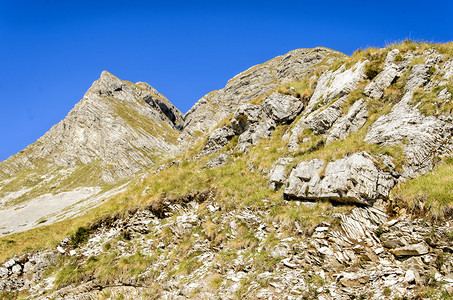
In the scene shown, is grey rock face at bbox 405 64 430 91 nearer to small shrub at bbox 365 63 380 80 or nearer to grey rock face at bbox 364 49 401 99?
grey rock face at bbox 364 49 401 99

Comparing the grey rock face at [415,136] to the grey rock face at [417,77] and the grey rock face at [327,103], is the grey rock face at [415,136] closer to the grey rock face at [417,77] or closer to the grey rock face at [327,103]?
the grey rock face at [417,77]

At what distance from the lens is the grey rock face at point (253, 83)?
11338cm

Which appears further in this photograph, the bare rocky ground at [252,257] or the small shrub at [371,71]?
the small shrub at [371,71]

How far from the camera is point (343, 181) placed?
11969mm

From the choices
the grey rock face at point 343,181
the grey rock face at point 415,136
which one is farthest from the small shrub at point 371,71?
the grey rock face at point 343,181

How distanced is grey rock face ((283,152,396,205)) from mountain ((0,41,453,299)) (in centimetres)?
6

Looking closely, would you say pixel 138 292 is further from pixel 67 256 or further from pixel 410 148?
pixel 410 148

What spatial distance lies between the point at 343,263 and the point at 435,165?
269 inches

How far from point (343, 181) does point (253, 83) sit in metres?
125

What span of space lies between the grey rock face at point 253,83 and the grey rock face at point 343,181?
94959 millimetres

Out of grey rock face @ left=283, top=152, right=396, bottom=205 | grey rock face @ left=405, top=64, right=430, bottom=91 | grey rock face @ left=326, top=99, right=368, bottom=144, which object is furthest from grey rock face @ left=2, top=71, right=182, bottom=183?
grey rock face @ left=405, top=64, right=430, bottom=91

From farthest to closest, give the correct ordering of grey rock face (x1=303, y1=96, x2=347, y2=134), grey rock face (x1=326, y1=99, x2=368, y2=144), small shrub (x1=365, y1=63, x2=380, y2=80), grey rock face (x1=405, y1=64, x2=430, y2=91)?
small shrub (x1=365, y1=63, x2=380, y2=80) → grey rock face (x1=303, y1=96, x2=347, y2=134) → grey rock face (x1=326, y1=99, x2=368, y2=144) → grey rock face (x1=405, y1=64, x2=430, y2=91)

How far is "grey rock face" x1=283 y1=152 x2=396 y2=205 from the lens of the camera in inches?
442

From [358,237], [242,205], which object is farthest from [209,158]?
[358,237]
